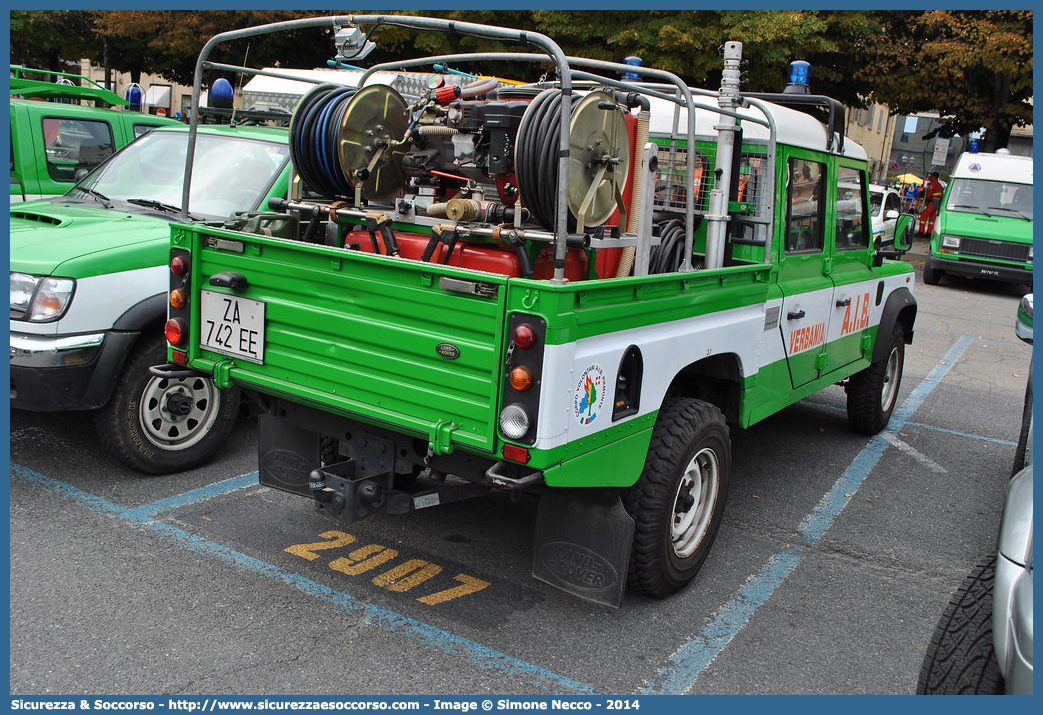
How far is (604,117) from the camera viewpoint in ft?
12.2

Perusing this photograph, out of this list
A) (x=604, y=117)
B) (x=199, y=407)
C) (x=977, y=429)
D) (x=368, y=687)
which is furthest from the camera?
(x=977, y=429)

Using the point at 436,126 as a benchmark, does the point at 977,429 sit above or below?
below

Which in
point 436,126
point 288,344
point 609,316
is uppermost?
point 436,126

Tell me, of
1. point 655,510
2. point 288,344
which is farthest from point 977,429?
point 288,344

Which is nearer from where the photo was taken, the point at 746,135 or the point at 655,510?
the point at 655,510

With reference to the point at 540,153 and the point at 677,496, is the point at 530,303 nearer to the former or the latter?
the point at 540,153

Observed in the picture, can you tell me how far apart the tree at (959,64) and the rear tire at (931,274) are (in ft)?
18.5

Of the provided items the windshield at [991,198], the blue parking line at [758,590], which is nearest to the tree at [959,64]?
the windshield at [991,198]

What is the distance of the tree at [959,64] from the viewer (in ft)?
66.4

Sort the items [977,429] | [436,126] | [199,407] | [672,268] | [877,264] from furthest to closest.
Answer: [977,429] < [877,264] < [199,407] < [672,268] < [436,126]

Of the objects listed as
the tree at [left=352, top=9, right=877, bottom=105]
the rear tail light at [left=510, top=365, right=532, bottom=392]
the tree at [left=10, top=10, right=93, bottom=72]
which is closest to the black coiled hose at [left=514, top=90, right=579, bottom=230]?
the rear tail light at [left=510, top=365, right=532, bottom=392]

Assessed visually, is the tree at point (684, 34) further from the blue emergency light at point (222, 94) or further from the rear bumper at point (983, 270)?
the blue emergency light at point (222, 94)

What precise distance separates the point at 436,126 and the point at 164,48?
21.2 metres

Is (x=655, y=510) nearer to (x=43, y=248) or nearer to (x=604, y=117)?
(x=604, y=117)
